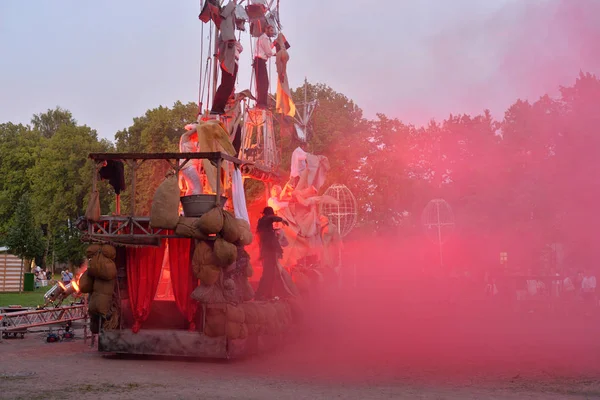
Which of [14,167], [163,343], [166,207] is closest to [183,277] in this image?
[163,343]

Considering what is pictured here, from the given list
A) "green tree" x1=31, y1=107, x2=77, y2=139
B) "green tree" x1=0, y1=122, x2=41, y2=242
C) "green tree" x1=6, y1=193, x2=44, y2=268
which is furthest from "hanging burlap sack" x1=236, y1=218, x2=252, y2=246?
"green tree" x1=31, y1=107, x2=77, y2=139

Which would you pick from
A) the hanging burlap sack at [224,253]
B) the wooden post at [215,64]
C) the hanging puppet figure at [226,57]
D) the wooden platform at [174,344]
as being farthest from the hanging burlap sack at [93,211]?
the wooden post at [215,64]

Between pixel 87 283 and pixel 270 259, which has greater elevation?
pixel 270 259

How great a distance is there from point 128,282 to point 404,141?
Answer: 33296 mm

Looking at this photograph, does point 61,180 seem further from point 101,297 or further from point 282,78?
point 101,297

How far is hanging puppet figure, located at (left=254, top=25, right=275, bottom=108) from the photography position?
2288 centimetres

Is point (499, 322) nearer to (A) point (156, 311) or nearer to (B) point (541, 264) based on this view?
(A) point (156, 311)

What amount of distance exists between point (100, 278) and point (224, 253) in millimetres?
3138

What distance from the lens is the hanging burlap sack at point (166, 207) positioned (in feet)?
43.7

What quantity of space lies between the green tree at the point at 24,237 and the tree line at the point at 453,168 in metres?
0.10

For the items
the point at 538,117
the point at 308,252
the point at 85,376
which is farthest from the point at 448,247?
the point at 85,376

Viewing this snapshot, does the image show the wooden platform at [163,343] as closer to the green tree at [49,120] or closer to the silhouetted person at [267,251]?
the silhouetted person at [267,251]

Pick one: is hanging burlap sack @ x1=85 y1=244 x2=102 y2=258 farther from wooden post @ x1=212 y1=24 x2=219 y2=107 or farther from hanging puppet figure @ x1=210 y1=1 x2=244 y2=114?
wooden post @ x1=212 y1=24 x2=219 y2=107

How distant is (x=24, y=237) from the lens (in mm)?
44812
